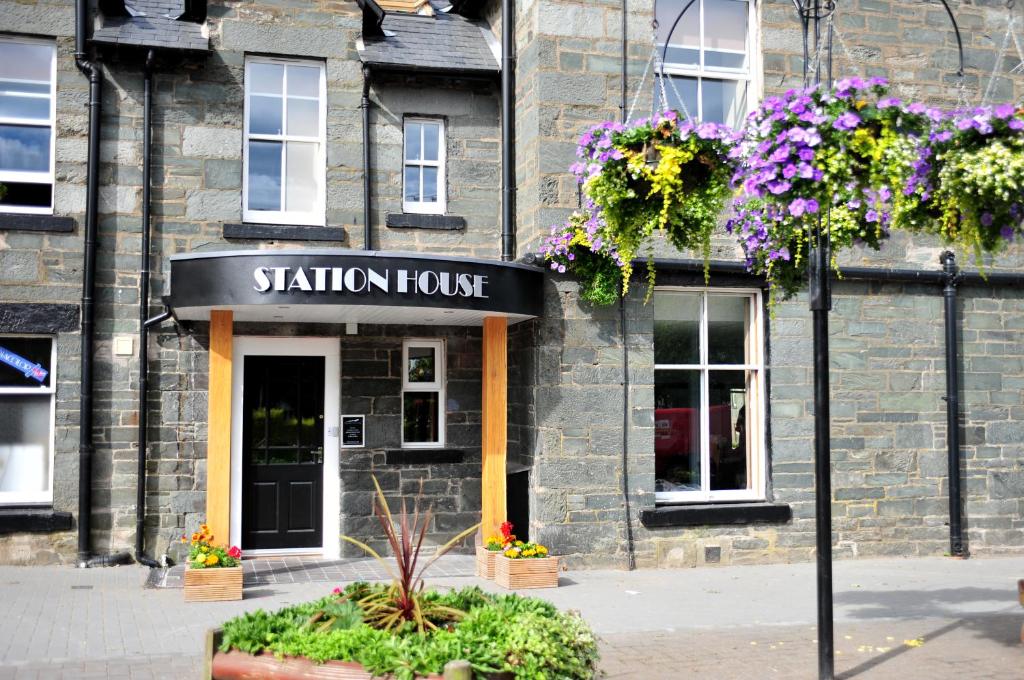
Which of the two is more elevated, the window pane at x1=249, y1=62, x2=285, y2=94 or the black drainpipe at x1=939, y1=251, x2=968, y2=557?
the window pane at x1=249, y1=62, x2=285, y2=94

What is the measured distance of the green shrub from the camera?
5.18m

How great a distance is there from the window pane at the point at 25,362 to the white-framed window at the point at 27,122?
1.37m

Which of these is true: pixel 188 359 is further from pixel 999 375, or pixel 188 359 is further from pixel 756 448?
pixel 999 375

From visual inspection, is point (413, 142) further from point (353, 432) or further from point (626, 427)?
point (626, 427)

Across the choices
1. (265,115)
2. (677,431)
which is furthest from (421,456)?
(265,115)

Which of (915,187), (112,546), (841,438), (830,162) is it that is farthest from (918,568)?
(112,546)

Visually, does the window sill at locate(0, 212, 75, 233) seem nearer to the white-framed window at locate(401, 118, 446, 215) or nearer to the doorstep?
the white-framed window at locate(401, 118, 446, 215)

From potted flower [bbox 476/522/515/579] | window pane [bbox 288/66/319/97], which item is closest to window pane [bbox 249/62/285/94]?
window pane [bbox 288/66/319/97]

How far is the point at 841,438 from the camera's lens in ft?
38.3

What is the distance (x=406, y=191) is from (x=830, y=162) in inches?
266

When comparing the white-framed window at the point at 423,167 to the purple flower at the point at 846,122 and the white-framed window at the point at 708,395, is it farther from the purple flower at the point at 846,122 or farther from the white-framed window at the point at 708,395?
the purple flower at the point at 846,122

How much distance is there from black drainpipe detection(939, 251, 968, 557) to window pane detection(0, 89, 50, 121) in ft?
32.7

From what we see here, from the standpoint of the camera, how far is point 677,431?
11477 mm

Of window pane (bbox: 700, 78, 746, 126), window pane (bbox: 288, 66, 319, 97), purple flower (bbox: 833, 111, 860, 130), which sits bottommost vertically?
purple flower (bbox: 833, 111, 860, 130)
